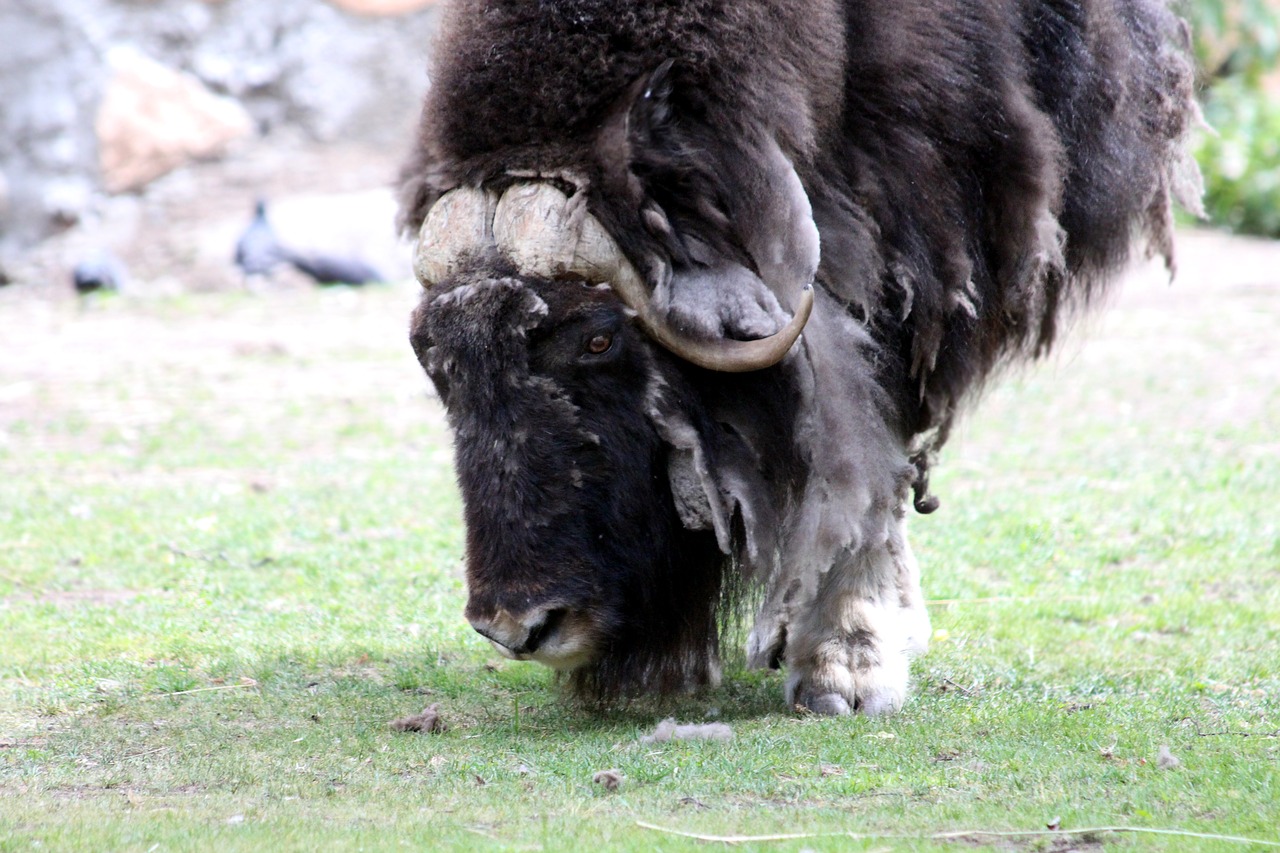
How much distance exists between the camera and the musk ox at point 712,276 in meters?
2.44

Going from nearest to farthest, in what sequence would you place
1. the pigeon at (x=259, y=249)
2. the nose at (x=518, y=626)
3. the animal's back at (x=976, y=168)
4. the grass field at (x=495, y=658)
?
the grass field at (x=495, y=658) < the nose at (x=518, y=626) < the animal's back at (x=976, y=168) < the pigeon at (x=259, y=249)

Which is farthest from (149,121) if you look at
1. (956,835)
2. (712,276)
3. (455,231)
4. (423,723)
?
(956,835)

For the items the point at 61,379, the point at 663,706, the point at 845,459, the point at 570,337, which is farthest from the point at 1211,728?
the point at 61,379

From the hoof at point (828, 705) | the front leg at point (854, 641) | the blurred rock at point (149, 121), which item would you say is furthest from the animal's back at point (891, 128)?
the blurred rock at point (149, 121)

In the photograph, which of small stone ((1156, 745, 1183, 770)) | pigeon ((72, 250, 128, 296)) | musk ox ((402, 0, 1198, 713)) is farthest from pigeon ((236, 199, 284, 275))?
small stone ((1156, 745, 1183, 770))

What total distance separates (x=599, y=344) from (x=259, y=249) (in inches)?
251

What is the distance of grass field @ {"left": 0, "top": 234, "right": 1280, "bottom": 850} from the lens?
6.94ft

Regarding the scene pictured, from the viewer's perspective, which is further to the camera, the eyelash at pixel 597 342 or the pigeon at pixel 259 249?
the pigeon at pixel 259 249

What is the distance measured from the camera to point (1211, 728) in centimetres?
253

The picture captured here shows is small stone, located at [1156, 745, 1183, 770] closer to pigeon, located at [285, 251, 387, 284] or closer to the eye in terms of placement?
the eye

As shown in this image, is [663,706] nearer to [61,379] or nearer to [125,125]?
[61,379]

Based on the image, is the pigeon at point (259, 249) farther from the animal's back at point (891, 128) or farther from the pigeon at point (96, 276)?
the animal's back at point (891, 128)

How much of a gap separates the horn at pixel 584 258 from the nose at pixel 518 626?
48cm

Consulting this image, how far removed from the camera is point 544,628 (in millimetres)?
2471
